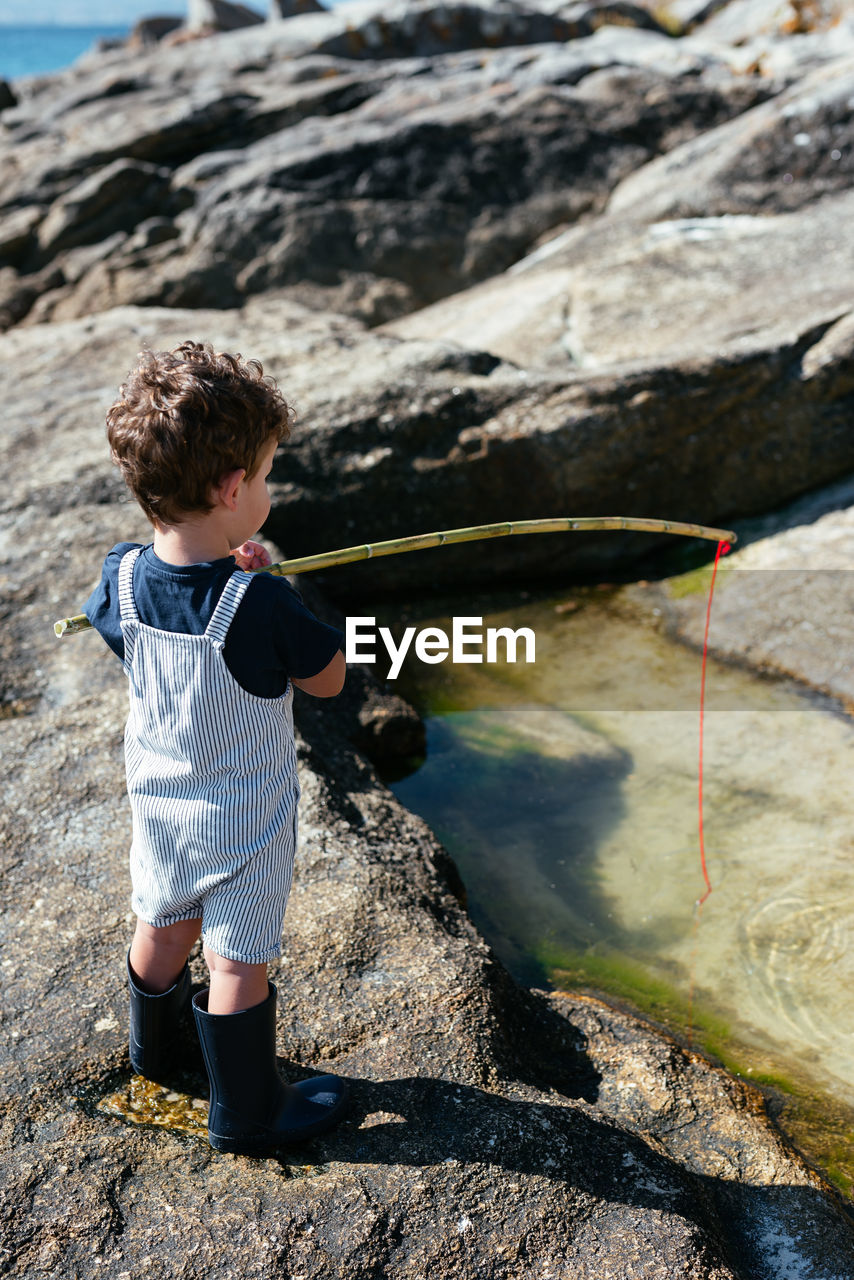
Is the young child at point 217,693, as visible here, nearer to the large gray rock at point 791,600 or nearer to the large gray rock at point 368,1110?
the large gray rock at point 368,1110

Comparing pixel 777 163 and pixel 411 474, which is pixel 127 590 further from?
pixel 777 163

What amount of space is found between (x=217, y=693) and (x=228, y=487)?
0.35 m

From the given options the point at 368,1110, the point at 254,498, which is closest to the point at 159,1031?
the point at 368,1110

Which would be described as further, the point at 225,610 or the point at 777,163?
the point at 777,163

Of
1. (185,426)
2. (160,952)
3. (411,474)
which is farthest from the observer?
(411,474)

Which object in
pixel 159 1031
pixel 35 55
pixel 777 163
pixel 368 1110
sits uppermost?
pixel 777 163

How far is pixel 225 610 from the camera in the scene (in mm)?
1732

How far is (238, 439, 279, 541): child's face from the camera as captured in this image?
1.81m

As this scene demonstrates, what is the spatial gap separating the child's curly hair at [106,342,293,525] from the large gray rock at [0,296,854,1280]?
44.1 inches

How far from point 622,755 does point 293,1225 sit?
7.97 feet

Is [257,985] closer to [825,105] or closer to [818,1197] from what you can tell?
[818,1197]

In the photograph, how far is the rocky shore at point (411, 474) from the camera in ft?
6.07

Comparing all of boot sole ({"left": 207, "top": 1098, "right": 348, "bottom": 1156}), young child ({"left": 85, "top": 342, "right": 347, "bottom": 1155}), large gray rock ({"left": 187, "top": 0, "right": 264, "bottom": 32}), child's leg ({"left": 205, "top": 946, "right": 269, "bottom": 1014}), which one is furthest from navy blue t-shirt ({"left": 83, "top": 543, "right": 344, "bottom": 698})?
large gray rock ({"left": 187, "top": 0, "right": 264, "bottom": 32})

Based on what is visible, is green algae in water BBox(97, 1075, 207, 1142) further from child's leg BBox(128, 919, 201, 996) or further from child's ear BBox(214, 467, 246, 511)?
child's ear BBox(214, 467, 246, 511)
